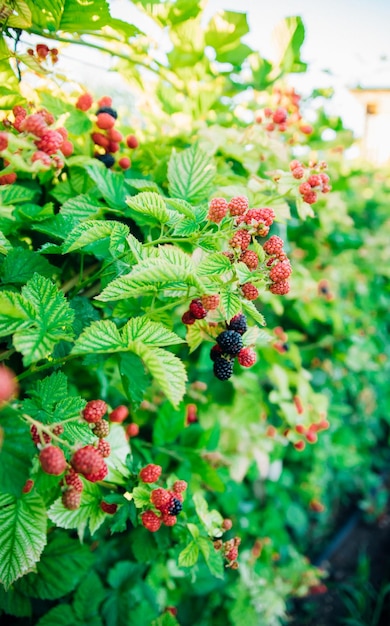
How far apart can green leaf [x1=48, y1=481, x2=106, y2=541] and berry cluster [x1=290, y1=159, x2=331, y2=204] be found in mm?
738

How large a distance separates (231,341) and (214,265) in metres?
0.15

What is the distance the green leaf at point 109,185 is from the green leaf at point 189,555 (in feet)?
2.34

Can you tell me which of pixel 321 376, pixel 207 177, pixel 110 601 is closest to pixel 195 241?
pixel 207 177

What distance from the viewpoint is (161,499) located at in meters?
0.86

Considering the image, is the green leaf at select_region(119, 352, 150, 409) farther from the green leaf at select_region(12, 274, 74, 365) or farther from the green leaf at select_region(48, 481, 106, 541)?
the green leaf at select_region(48, 481, 106, 541)

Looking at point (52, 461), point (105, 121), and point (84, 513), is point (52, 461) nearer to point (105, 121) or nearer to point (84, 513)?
point (84, 513)

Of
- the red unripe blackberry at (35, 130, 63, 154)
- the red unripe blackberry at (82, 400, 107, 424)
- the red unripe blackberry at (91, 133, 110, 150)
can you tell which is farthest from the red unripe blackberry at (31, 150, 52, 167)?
the red unripe blackberry at (91, 133, 110, 150)

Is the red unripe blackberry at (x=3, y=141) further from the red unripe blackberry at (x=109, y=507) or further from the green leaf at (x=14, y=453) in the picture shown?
the red unripe blackberry at (x=109, y=507)

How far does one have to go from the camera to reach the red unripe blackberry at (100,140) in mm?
1088

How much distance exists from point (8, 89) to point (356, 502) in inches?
156

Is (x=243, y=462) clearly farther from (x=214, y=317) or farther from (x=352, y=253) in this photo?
(x=352, y=253)

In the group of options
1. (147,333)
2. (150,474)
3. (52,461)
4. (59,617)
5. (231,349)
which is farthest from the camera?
(59,617)

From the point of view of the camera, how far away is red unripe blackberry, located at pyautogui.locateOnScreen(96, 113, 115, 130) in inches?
41.0

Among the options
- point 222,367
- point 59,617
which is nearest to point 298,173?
point 222,367
